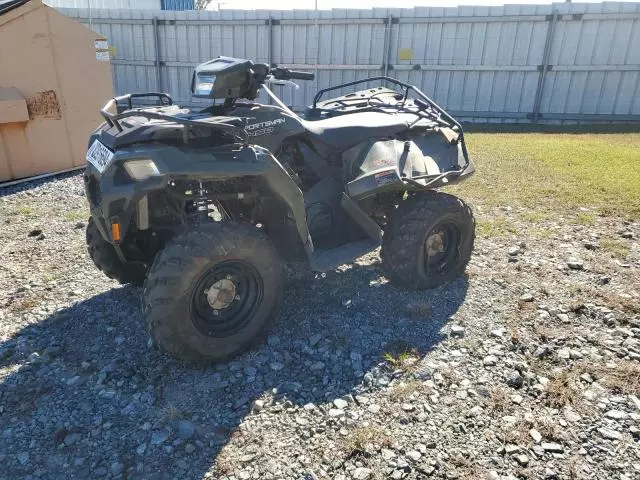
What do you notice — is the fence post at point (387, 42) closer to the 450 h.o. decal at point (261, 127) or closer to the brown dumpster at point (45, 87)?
the brown dumpster at point (45, 87)

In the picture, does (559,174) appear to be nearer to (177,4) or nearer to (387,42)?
(387,42)

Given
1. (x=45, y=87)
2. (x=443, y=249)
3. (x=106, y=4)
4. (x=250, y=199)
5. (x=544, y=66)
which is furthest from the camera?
(x=106, y=4)

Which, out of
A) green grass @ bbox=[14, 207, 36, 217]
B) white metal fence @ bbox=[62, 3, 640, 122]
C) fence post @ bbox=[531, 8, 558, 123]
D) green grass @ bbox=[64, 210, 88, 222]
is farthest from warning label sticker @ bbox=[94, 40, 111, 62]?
fence post @ bbox=[531, 8, 558, 123]

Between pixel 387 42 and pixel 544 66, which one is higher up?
pixel 387 42

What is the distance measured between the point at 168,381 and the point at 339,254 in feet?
4.83

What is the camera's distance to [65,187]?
23.7 feet

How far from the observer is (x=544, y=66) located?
13.3 m

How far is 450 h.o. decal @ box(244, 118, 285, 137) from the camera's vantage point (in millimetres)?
3268

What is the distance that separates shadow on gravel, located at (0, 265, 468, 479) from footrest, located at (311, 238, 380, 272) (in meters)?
0.43

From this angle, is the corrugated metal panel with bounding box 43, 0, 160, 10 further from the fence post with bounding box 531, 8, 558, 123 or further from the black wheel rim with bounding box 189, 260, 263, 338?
the black wheel rim with bounding box 189, 260, 263, 338

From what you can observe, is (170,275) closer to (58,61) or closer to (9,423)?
(9,423)

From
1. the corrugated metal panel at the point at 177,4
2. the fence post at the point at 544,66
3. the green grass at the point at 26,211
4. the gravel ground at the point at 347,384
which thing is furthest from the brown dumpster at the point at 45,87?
the corrugated metal panel at the point at 177,4

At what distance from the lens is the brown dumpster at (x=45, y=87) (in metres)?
6.89

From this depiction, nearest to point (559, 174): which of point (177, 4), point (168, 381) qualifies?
point (168, 381)
